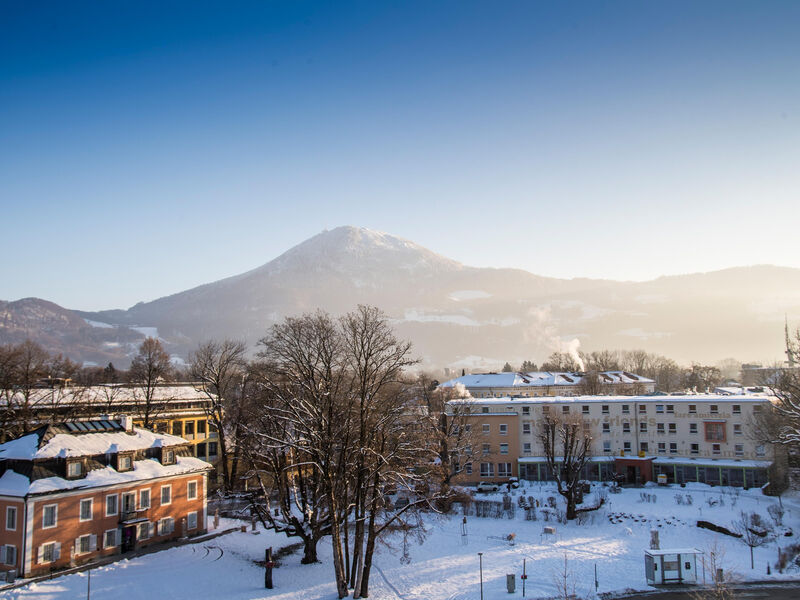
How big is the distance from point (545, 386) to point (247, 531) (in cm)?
6495

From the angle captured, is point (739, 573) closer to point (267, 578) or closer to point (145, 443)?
point (267, 578)

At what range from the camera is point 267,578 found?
28.8 m

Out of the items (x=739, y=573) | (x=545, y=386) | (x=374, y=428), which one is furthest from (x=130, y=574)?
(x=545, y=386)

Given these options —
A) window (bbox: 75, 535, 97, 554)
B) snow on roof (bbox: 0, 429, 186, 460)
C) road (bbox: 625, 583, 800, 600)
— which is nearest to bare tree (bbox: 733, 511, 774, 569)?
road (bbox: 625, 583, 800, 600)

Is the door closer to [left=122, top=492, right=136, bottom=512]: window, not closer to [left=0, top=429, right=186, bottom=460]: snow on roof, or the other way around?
[left=122, top=492, right=136, bottom=512]: window

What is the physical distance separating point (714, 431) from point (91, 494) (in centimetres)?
5178

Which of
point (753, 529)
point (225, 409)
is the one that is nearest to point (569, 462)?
point (753, 529)

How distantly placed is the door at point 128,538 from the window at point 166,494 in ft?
8.15

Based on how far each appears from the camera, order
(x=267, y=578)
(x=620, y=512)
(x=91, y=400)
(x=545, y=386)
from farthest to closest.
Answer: (x=545, y=386)
(x=91, y=400)
(x=620, y=512)
(x=267, y=578)

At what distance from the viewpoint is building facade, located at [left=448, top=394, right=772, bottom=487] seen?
54.2 metres

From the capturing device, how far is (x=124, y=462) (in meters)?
34.0

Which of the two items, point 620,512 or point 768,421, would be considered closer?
point 620,512

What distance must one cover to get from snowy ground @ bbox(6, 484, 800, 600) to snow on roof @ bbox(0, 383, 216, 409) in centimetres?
2367

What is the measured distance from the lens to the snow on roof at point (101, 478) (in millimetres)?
28688
